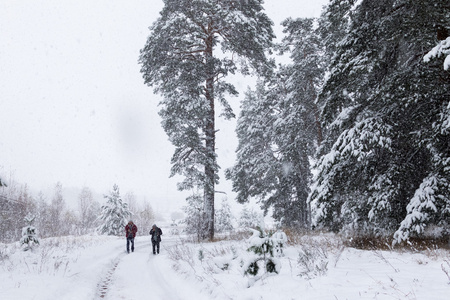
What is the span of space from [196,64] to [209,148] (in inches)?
170

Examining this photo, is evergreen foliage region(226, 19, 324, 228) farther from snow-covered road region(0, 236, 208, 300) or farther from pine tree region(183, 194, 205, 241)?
snow-covered road region(0, 236, 208, 300)

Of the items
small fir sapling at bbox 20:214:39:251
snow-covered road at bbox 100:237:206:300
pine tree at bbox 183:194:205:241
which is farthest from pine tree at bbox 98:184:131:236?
snow-covered road at bbox 100:237:206:300

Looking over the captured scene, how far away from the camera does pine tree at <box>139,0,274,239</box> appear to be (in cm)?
1231

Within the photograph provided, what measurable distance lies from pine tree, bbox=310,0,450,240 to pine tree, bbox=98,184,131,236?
1122 inches

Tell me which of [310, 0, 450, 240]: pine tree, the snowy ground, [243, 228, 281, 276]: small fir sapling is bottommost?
the snowy ground

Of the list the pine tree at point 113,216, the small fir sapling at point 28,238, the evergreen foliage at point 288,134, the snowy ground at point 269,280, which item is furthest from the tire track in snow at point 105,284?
the pine tree at point 113,216

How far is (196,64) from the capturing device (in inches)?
521

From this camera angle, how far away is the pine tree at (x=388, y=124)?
5.68 meters

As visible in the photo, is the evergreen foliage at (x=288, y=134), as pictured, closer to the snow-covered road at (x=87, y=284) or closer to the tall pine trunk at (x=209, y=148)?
the tall pine trunk at (x=209, y=148)

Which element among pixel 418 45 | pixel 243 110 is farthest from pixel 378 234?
pixel 243 110

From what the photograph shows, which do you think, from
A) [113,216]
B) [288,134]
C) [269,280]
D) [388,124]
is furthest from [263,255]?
[113,216]

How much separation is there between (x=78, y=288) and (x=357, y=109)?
8.14 metres

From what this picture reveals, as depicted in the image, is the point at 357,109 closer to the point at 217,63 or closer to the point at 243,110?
the point at 217,63

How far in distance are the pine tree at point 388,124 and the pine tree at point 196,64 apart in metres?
6.46
